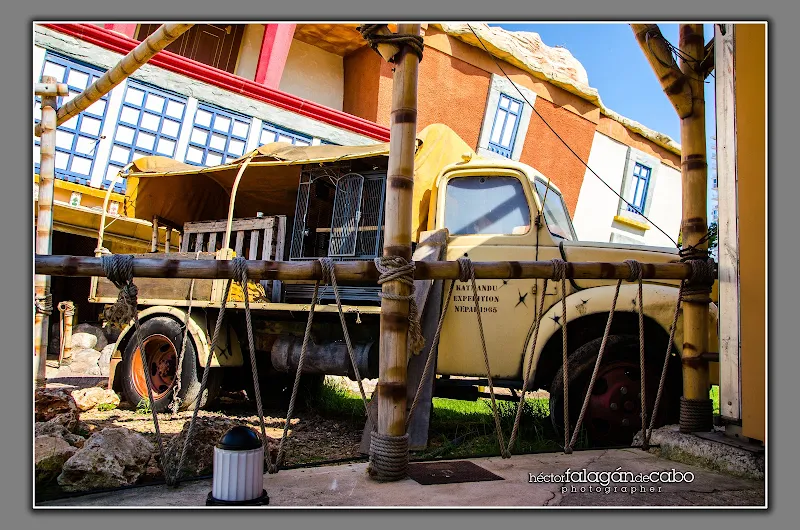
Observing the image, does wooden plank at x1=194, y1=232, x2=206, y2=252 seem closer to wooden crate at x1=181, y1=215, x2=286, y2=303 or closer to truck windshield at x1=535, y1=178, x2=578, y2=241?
wooden crate at x1=181, y1=215, x2=286, y2=303

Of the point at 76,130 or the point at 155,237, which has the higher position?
the point at 76,130

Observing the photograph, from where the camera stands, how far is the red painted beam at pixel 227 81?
741 cm

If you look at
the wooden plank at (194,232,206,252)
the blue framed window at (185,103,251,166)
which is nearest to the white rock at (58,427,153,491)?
the wooden plank at (194,232,206,252)

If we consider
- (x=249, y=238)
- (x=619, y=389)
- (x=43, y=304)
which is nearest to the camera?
(x=43, y=304)

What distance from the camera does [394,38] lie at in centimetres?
258

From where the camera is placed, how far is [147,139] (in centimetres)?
759

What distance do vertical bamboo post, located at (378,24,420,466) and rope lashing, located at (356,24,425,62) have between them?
11cm

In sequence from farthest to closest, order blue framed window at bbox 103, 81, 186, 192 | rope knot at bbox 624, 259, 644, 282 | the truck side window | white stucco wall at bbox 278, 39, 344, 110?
white stucco wall at bbox 278, 39, 344, 110, blue framed window at bbox 103, 81, 186, 192, the truck side window, rope knot at bbox 624, 259, 644, 282

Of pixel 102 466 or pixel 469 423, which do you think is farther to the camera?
Answer: pixel 469 423

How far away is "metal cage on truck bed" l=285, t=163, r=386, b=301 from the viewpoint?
5.17 m

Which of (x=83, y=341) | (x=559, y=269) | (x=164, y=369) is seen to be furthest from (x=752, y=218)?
(x=83, y=341)

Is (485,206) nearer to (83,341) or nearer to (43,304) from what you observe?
(43,304)

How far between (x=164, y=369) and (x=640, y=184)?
765cm

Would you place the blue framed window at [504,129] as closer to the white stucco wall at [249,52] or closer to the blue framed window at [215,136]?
the blue framed window at [215,136]
